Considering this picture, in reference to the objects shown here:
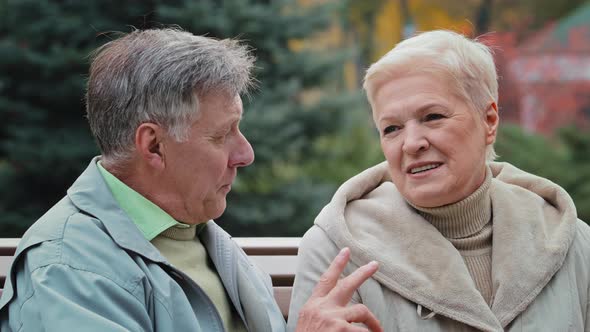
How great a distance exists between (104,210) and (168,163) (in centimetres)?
21

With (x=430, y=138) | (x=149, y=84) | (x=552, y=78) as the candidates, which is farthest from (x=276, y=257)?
(x=552, y=78)

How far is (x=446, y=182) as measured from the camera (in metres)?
2.33

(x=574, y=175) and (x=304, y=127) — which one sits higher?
(x=304, y=127)

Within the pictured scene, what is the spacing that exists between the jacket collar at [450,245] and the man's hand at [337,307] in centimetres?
20

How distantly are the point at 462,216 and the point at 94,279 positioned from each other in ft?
3.35

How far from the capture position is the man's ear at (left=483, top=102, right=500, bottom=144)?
2.43m

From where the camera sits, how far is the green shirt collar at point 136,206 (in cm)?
225

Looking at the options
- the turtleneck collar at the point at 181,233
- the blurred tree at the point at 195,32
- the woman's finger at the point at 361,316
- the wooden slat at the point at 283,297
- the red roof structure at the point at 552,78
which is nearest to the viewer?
the woman's finger at the point at 361,316

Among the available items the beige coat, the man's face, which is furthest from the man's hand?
the man's face

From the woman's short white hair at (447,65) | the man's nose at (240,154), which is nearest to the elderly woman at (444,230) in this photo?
the woman's short white hair at (447,65)

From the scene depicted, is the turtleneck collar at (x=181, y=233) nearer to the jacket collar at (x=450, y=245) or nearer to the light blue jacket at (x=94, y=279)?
the light blue jacket at (x=94, y=279)

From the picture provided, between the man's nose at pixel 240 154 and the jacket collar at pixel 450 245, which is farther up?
the man's nose at pixel 240 154

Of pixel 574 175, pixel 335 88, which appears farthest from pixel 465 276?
pixel 574 175

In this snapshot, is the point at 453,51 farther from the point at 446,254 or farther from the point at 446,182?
the point at 446,254
